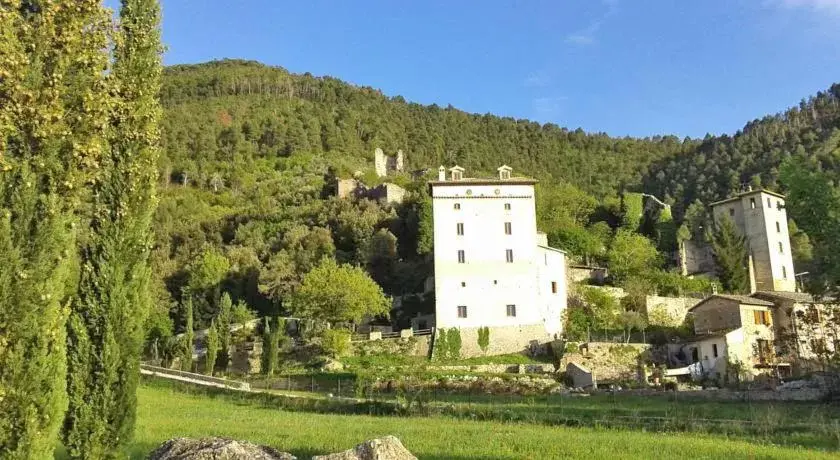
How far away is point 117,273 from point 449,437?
28.1ft

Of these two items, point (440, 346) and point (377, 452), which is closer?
point (377, 452)

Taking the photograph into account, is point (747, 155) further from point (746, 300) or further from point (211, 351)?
point (211, 351)

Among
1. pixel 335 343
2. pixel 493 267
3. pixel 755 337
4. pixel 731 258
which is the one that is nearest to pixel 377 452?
pixel 335 343

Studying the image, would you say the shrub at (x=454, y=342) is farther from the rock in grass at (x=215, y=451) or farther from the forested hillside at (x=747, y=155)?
the forested hillside at (x=747, y=155)

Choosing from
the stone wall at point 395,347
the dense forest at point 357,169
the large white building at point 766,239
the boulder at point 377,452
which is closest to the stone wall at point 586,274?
the dense forest at point 357,169

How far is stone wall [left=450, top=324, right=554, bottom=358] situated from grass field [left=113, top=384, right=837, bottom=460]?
25346 mm

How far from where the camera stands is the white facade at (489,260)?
48875mm

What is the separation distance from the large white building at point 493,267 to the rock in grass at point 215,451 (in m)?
38.8

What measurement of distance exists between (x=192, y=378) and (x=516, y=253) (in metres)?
24.3

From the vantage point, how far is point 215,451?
8.89m

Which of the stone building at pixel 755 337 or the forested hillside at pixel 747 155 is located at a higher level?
the forested hillside at pixel 747 155

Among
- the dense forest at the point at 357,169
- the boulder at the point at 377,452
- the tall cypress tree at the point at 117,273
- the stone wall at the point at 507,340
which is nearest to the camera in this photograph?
the boulder at the point at 377,452

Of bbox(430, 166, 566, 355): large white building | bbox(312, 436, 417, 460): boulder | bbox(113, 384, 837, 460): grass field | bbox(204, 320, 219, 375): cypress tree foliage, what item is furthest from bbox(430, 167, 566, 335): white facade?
bbox(312, 436, 417, 460): boulder

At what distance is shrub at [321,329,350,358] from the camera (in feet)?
148
